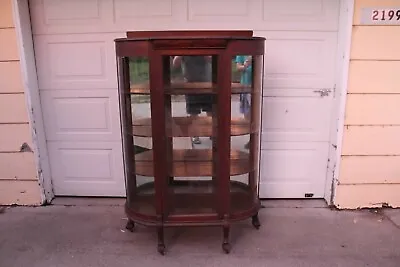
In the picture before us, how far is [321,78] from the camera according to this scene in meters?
2.73

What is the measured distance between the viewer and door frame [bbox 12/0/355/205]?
2531 millimetres

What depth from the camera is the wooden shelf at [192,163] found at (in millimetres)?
2260

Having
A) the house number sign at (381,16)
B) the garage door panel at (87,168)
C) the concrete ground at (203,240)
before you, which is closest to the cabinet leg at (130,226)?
the concrete ground at (203,240)

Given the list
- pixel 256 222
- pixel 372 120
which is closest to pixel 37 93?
pixel 256 222

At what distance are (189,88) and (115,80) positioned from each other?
2.90 ft

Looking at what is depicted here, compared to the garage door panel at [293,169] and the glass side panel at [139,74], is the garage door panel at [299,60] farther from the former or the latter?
the glass side panel at [139,74]

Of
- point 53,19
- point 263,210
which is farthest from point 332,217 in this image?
point 53,19

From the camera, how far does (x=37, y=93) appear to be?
280 centimetres

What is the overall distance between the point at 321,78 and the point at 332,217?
1.14 metres

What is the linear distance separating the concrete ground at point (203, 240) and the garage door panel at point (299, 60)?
42.0 inches

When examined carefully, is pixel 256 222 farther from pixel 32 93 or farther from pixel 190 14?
pixel 32 93

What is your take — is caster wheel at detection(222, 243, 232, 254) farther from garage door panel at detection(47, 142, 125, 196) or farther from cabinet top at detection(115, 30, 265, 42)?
cabinet top at detection(115, 30, 265, 42)

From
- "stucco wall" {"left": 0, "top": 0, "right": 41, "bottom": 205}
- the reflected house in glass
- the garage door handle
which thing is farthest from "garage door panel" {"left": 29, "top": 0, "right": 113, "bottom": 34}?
the garage door handle

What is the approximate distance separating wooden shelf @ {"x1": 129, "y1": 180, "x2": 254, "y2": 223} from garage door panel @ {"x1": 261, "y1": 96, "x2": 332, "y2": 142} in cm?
65
